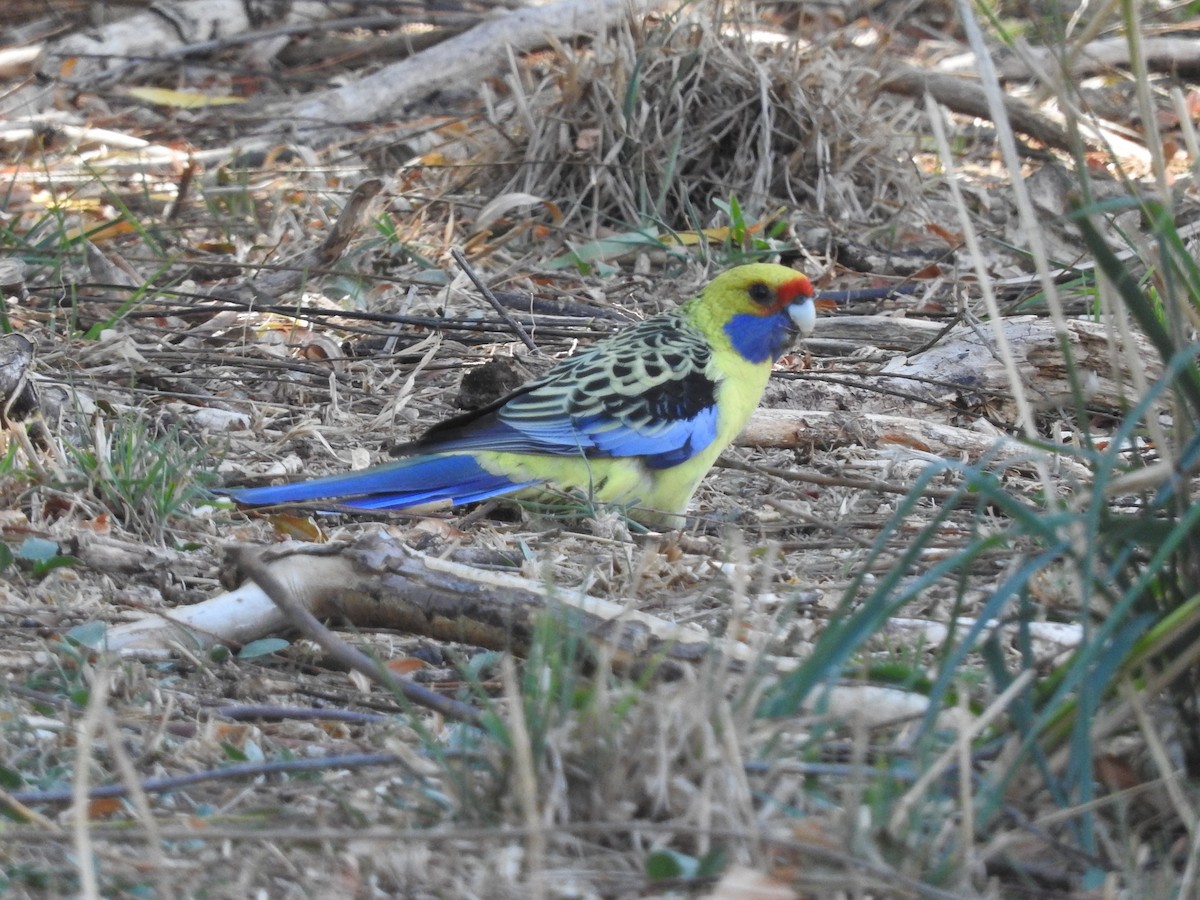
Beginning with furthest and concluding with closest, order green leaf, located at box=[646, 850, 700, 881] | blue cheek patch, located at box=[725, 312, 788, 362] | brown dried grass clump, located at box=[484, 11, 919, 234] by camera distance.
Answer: brown dried grass clump, located at box=[484, 11, 919, 234] < blue cheek patch, located at box=[725, 312, 788, 362] < green leaf, located at box=[646, 850, 700, 881]

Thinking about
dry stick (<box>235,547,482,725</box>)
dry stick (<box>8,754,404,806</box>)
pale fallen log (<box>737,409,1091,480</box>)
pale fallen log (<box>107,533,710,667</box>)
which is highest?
dry stick (<box>235,547,482,725</box>)

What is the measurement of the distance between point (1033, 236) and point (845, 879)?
2.89 feet

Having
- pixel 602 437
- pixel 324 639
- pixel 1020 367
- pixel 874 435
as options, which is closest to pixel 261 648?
pixel 324 639

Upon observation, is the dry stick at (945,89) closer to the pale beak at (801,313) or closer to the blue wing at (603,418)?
the pale beak at (801,313)

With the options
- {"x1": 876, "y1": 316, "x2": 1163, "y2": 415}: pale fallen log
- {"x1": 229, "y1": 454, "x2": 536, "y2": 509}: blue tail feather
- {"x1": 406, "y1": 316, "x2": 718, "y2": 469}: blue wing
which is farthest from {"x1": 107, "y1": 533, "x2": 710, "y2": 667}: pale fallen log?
{"x1": 876, "y1": 316, "x2": 1163, "y2": 415}: pale fallen log

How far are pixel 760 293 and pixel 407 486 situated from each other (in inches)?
45.9

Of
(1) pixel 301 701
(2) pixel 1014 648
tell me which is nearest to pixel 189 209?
(1) pixel 301 701

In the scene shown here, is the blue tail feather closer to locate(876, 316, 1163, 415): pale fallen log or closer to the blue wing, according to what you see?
the blue wing

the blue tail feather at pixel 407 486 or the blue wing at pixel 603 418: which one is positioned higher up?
the blue wing at pixel 603 418

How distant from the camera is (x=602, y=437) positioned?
3.72m

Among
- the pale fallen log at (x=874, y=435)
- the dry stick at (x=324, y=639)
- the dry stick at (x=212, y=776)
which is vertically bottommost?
the pale fallen log at (x=874, y=435)

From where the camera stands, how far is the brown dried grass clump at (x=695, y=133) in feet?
19.3

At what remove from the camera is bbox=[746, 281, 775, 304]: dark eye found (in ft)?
13.2

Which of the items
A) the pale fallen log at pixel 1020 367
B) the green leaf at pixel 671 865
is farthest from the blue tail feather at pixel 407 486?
the green leaf at pixel 671 865
